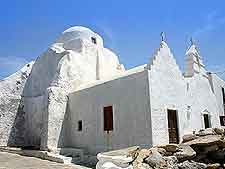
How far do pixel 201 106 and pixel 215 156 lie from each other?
6856 mm

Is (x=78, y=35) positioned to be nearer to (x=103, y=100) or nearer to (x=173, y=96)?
(x=103, y=100)

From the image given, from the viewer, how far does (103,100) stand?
15.0m

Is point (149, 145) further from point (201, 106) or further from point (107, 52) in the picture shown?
point (107, 52)

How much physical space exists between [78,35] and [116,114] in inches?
403

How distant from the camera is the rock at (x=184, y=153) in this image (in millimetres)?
9898

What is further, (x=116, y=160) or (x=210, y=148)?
(x=210, y=148)

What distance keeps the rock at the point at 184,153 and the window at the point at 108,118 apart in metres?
4.93

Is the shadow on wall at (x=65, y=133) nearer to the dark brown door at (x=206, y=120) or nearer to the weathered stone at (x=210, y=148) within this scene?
the dark brown door at (x=206, y=120)

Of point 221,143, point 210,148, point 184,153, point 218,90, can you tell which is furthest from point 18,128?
point 218,90

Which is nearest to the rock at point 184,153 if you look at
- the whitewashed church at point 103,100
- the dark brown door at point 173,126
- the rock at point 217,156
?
the rock at point 217,156

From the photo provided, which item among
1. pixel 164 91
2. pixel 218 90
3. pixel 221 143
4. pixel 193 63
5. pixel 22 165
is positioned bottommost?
pixel 22 165

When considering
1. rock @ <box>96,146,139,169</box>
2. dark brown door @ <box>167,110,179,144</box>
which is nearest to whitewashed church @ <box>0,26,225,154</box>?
dark brown door @ <box>167,110,179,144</box>

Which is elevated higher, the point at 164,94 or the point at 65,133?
the point at 164,94

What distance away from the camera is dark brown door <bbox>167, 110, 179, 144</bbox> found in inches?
545
